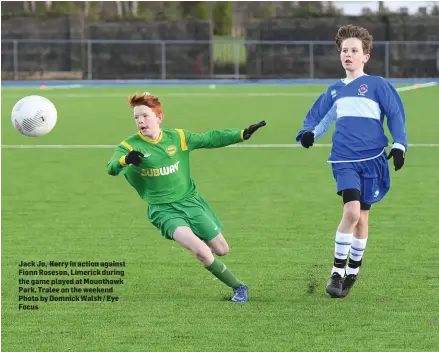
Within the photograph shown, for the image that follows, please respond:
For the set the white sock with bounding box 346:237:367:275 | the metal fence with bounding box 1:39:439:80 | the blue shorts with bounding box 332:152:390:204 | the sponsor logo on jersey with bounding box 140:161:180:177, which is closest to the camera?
the sponsor logo on jersey with bounding box 140:161:180:177

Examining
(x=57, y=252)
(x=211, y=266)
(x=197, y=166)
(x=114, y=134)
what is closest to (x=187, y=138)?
(x=211, y=266)

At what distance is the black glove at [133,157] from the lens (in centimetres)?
759

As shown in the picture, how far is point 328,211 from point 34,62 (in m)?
36.2

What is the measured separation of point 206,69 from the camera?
158ft

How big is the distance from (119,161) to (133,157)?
0.15 m

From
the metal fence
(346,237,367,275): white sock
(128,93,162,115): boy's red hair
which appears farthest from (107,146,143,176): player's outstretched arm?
the metal fence

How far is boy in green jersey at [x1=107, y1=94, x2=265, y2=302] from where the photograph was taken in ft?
25.7

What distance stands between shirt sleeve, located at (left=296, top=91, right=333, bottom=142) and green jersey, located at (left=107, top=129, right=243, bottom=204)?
27.2 inches

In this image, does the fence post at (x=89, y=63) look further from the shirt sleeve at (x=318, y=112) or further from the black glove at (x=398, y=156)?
the black glove at (x=398, y=156)

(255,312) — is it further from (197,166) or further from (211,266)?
(197,166)

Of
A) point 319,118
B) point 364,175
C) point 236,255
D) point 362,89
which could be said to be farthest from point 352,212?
point 236,255

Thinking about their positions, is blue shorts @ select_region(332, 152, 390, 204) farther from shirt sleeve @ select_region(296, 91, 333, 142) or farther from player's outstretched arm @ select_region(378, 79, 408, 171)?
shirt sleeve @ select_region(296, 91, 333, 142)

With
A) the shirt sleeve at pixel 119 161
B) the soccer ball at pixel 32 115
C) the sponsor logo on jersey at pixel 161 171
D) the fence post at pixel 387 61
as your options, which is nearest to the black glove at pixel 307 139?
the sponsor logo on jersey at pixel 161 171

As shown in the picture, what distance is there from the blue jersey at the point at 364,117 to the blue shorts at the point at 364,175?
0.17 ft
